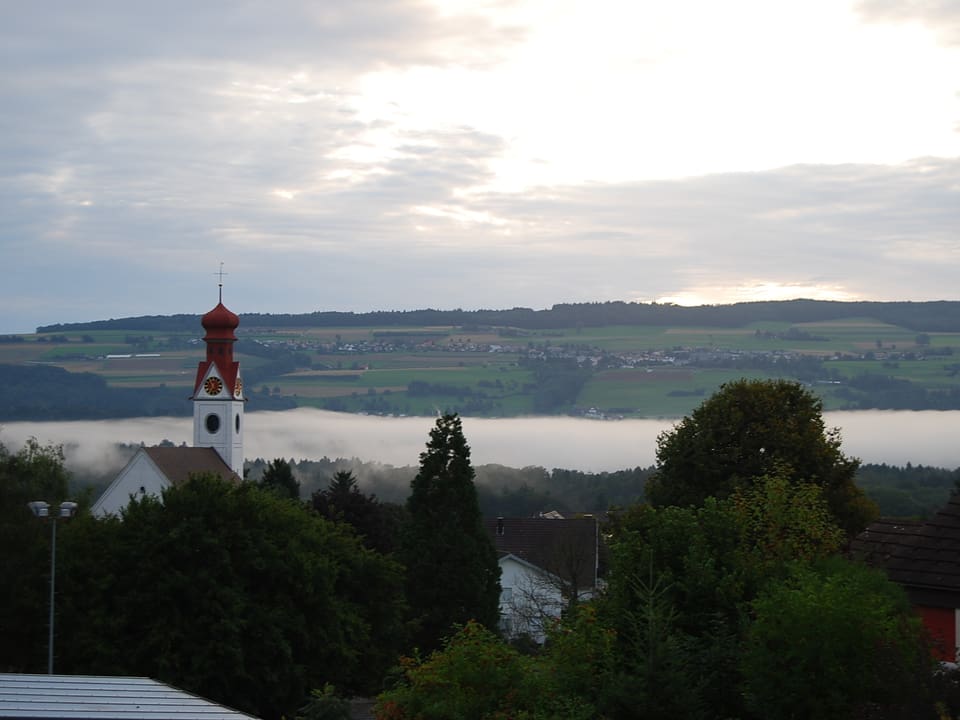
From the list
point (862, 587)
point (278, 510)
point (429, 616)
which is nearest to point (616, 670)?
point (862, 587)

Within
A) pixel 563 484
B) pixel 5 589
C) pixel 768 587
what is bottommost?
pixel 563 484

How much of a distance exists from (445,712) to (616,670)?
10.1 ft

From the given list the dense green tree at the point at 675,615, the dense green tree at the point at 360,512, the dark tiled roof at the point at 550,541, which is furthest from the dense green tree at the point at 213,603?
the dark tiled roof at the point at 550,541

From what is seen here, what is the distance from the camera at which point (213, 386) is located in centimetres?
8794

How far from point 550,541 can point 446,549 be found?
1292 inches

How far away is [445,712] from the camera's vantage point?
73.8 feet

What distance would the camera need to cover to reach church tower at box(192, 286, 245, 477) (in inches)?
3410

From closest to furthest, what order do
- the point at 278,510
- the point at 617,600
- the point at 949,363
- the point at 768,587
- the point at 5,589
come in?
the point at 768,587 < the point at 617,600 < the point at 5,589 < the point at 278,510 < the point at 949,363

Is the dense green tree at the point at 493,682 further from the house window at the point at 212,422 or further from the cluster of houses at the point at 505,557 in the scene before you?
the house window at the point at 212,422

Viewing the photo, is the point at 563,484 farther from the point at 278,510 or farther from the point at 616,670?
the point at 616,670

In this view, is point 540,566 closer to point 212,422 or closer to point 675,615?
point 212,422

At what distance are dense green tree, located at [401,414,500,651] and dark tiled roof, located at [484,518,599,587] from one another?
16969 millimetres

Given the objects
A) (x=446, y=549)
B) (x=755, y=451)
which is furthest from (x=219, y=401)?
(x=755, y=451)

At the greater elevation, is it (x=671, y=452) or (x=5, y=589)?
(x=671, y=452)
